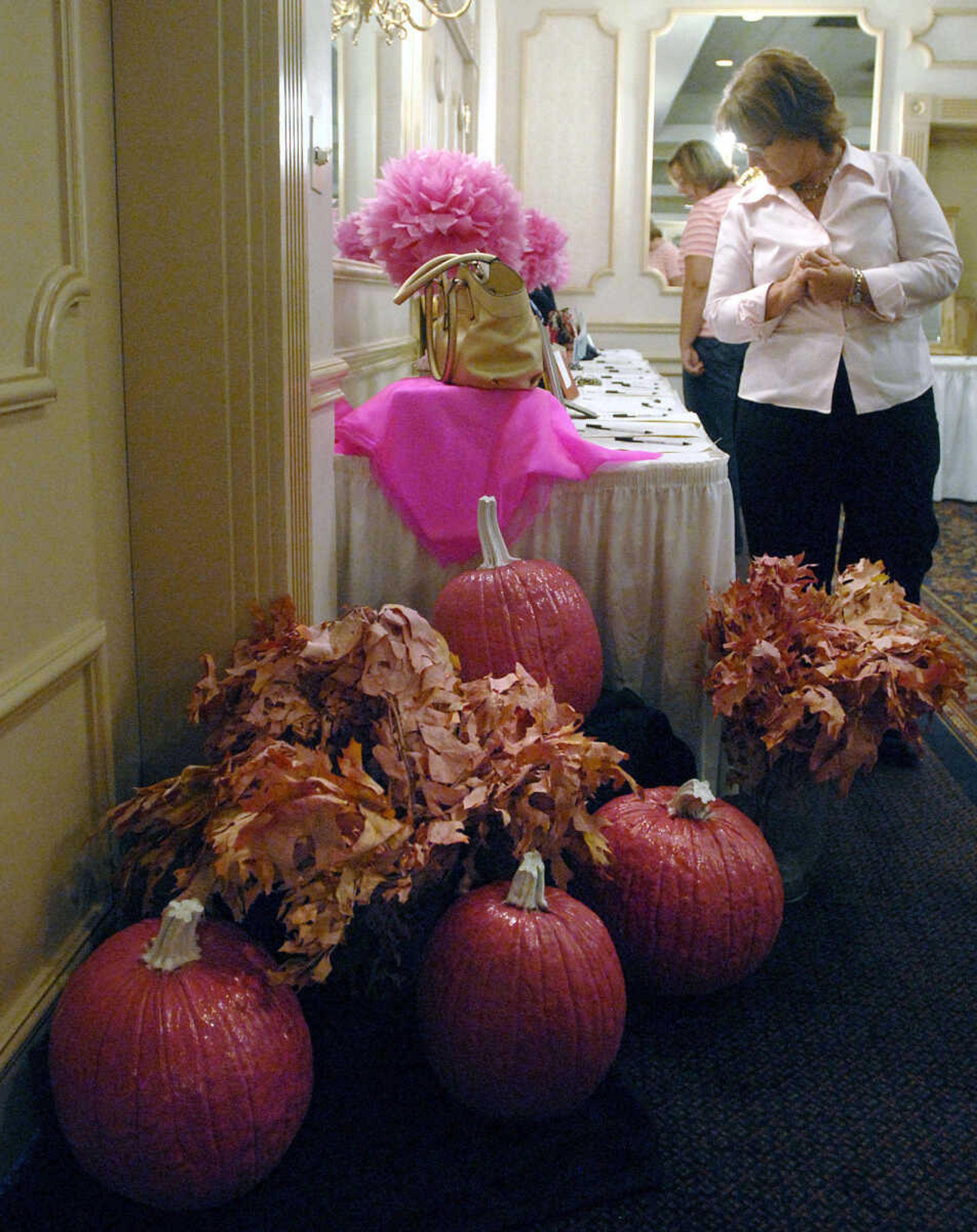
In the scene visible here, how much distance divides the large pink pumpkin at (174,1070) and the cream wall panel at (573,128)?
5340mm

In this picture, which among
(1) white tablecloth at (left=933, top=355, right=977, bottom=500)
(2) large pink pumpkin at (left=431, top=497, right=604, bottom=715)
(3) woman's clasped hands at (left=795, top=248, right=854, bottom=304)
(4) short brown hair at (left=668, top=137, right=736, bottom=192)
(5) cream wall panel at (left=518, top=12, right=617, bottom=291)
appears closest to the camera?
(2) large pink pumpkin at (left=431, top=497, right=604, bottom=715)

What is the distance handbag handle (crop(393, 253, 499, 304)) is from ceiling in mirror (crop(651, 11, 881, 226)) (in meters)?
4.39

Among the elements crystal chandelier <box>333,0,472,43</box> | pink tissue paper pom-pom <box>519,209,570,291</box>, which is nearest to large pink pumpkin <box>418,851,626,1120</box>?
crystal chandelier <box>333,0,472,43</box>

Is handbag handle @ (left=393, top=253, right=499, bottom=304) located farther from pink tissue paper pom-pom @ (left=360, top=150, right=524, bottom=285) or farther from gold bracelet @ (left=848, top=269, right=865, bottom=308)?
gold bracelet @ (left=848, top=269, right=865, bottom=308)

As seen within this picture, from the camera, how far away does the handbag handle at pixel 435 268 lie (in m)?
1.84

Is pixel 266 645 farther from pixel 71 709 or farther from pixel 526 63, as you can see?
pixel 526 63

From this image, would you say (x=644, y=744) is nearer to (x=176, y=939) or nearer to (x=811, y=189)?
(x=176, y=939)

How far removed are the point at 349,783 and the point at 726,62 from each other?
5.70 metres

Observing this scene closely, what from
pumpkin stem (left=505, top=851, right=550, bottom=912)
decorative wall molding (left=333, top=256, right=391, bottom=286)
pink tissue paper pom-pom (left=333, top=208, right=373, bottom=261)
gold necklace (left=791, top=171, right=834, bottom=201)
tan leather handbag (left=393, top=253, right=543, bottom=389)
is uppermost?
gold necklace (left=791, top=171, right=834, bottom=201)

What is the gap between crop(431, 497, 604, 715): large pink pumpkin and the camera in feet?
5.61

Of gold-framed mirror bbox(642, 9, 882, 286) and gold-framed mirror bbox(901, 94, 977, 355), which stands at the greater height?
gold-framed mirror bbox(642, 9, 882, 286)

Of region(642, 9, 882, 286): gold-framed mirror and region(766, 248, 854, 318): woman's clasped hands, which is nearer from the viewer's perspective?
region(766, 248, 854, 318): woman's clasped hands

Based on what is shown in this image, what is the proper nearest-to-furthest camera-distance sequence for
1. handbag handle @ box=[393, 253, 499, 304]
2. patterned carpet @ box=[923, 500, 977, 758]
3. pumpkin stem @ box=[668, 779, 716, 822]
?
pumpkin stem @ box=[668, 779, 716, 822]
handbag handle @ box=[393, 253, 499, 304]
patterned carpet @ box=[923, 500, 977, 758]

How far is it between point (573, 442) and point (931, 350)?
511cm
